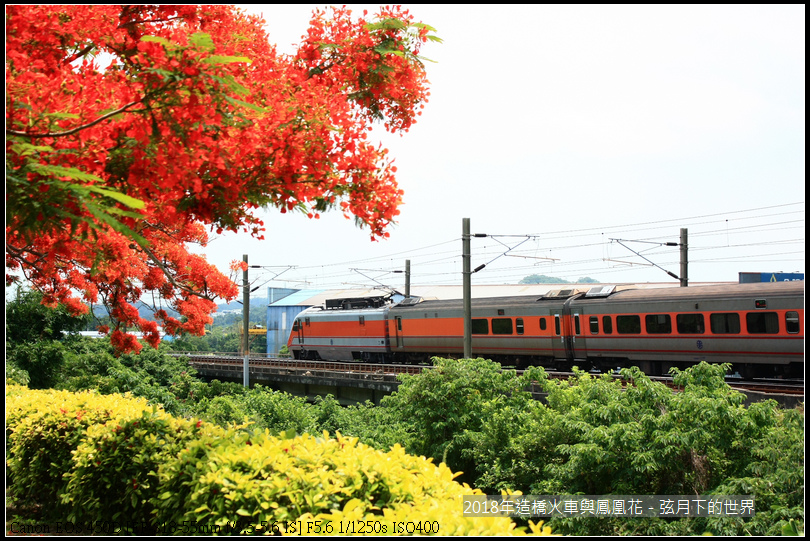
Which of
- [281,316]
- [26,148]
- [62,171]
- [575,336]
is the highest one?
[281,316]

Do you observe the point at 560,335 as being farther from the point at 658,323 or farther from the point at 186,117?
the point at 186,117

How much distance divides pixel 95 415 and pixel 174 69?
4.97 m

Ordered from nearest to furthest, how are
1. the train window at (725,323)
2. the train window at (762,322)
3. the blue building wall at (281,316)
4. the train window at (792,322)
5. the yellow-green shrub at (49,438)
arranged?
the yellow-green shrub at (49,438) < the train window at (792,322) < the train window at (762,322) < the train window at (725,323) < the blue building wall at (281,316)

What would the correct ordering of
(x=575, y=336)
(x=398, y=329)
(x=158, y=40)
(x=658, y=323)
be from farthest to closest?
(x=398, y=329) → (x=575, y=336) → (x=658, y=323) → (x=158, y=40)

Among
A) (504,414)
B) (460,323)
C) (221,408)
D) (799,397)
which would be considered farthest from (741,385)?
(221,408)

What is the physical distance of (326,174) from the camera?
566 centimetres

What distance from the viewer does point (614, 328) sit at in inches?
794

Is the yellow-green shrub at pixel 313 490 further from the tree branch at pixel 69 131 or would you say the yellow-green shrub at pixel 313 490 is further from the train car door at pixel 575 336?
the train car door at pixel 575 336

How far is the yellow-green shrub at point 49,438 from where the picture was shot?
7.29 m

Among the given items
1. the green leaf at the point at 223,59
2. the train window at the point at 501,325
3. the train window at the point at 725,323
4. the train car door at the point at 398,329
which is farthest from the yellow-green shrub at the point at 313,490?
the train car door at the point at 398,329

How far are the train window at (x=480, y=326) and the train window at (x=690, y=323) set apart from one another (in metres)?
7.69

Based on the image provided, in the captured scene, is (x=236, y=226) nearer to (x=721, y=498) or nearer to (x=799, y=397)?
(x=721, y=498)

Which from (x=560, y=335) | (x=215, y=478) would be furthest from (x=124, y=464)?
(x=560, y=335)

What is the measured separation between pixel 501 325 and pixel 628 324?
5.28 meters
